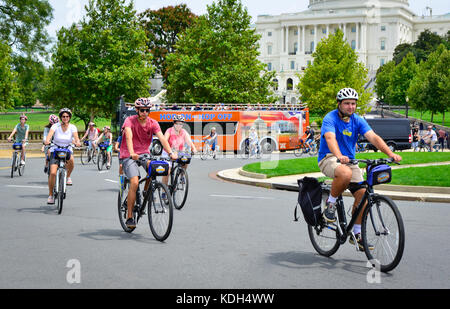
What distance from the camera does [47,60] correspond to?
44.7m

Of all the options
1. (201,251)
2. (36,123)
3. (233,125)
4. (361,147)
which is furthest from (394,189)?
(36,123)

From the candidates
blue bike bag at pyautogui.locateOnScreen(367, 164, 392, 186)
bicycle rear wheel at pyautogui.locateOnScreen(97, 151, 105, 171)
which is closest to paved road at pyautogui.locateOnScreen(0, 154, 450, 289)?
blue bike bag at pyautogui.locateOnScreen(367, 164, 392, 186)

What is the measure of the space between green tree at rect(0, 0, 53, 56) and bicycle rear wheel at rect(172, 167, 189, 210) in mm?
35624

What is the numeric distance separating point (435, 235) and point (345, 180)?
271cm

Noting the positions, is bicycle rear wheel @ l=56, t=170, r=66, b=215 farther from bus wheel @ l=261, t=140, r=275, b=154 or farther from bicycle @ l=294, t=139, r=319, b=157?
bus wheel @ l=261, t=140, r=275, b=154

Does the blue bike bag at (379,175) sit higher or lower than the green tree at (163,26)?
lower

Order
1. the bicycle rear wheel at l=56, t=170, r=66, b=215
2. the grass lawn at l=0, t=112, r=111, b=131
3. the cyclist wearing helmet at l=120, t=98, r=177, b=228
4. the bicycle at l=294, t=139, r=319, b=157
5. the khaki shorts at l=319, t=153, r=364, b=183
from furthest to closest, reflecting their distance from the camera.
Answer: the grass lawn at l=0, t=112, r=111, b=131 < the bicycle at l=294, t=139, r=319, b=157 < the bicycle rear wheel at l=56, t=170, r=66, b=215 < the cyclist wearing helmet at l=120, t=98, r=177, b=228 < the khaki shorts at l=319, t=153, r=364, b=183

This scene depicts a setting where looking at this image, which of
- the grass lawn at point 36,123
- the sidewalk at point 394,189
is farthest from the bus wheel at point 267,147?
the grass lawn at point 36,123

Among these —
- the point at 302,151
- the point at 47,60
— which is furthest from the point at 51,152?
the point at 47,60

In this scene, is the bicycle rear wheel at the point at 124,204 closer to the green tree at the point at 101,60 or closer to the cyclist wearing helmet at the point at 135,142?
the cyclist wearing helmet at the point at 135,142

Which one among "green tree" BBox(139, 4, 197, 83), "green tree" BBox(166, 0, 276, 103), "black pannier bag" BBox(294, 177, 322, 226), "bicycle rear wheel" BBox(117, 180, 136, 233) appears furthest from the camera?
"green tree" BBox(139, 4, 197, 83)

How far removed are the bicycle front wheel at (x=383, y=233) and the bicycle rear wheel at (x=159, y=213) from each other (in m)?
2.44

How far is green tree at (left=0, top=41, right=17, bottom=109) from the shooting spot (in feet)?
132

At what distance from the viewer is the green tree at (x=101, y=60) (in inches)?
1635
